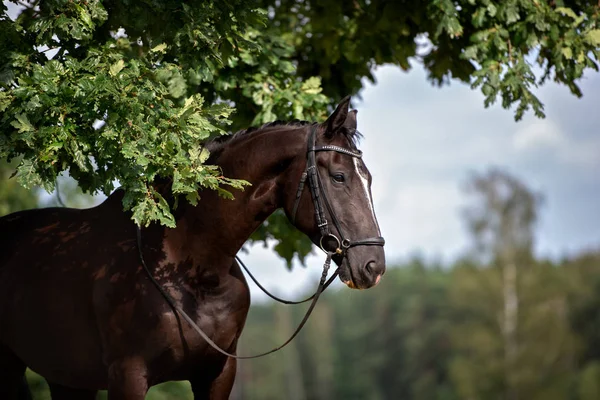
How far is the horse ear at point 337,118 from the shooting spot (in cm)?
573

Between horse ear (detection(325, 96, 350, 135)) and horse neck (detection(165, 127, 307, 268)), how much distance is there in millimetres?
203

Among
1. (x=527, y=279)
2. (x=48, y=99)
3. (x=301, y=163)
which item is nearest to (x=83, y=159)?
(x=48, y=99)

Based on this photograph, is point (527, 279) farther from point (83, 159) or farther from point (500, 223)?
point (83, 159)

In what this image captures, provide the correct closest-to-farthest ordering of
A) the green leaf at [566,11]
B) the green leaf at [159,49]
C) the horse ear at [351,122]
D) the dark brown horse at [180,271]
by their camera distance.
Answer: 1. the dark brown horse at [180,271]
2. the horse ear at [351,122]
3. the green leaf at [159,49]
4. the green leaf at [566,11]

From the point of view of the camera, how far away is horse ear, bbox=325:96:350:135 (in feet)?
18.8

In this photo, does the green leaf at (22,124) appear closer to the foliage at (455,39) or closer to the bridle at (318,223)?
the bridle at (318,223)

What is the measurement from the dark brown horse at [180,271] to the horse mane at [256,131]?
0.01 meters

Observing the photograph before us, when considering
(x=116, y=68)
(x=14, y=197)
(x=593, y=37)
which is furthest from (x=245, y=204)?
(x=14, y=197)

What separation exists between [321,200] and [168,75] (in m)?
1.49

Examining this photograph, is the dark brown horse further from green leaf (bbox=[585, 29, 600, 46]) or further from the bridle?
green leaf (bbox=[585, 29, 600, 46])

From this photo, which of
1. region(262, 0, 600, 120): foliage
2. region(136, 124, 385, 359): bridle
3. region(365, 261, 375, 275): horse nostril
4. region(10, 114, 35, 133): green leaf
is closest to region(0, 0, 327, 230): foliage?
region(10, 114, 35, 133): green leaf

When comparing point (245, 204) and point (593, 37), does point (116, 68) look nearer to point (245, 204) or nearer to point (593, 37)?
point (245, 204)

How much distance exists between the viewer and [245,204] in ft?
19.5

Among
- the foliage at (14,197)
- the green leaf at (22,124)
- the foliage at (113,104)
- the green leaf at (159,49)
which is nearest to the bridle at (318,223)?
the foliage at (113,104)
